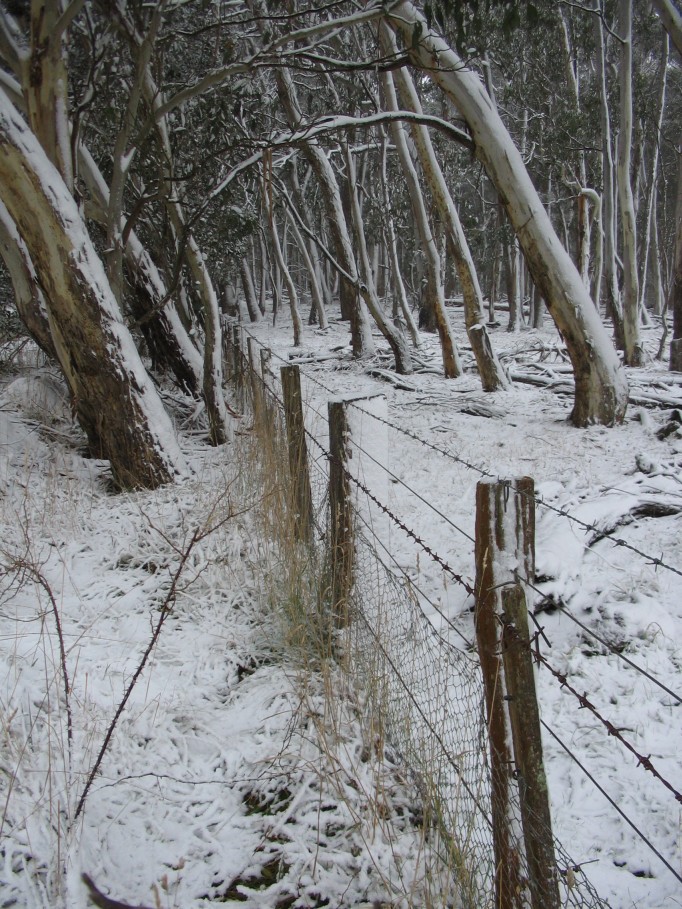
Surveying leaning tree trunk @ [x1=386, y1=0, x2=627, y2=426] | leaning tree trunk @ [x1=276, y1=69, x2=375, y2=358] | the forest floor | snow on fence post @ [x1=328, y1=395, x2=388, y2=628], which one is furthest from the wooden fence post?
leaning tree trunk @ [x1=276, y1=69, x2=375, y2=358]

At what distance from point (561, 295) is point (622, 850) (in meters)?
5.54

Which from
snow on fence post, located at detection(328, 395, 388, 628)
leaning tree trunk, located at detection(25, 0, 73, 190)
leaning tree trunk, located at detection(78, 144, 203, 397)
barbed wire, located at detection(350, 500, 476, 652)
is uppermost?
leaning tree trunk, located at detection(25, 0, 73, 190)

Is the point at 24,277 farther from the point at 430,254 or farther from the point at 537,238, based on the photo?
the point at 430,254

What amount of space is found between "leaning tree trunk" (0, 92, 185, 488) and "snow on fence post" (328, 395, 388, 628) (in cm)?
286

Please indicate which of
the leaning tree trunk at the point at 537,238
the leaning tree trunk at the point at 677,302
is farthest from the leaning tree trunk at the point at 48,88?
the leaning tree trunk at the point at 677,302

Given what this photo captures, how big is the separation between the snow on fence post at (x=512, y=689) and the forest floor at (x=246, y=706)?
205 millimetres

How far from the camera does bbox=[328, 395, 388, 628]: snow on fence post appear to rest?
2.59m

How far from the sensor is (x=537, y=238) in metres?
6.34

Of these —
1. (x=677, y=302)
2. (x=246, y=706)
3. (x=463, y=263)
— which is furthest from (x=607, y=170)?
(x=246, y=706)

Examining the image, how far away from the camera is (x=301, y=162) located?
61.1 ft

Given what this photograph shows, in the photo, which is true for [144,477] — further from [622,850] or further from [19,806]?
[622,850]

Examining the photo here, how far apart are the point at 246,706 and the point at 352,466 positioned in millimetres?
1159

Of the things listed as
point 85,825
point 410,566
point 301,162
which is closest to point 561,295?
point 410,566

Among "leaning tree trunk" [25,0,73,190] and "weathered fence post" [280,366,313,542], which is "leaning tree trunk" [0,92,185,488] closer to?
"leaning tree trunk" [25,0,73,190]
